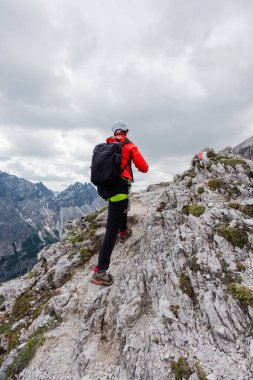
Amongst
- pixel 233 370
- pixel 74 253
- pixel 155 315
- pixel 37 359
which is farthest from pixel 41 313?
pixel 233 370

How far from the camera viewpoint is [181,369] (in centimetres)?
750

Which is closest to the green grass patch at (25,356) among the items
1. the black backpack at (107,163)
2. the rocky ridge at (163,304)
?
the rocky ridge at (163,304)

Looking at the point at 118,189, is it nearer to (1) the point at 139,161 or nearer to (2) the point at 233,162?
(1) the point at 139,161

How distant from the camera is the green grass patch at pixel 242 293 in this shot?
808cm

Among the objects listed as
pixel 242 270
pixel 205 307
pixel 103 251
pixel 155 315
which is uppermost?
pixel 103 251

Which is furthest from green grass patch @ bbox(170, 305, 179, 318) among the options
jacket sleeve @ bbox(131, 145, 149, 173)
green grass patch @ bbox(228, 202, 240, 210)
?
jacket sleeve @ bbox(131, 145, 149, 173)

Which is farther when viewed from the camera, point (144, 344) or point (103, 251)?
point (103, 251)

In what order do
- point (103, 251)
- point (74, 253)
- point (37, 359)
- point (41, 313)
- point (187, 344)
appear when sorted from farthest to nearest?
point (74, 253), point (41, 313), point (103, 251), point (37, 359), point (187, 344)

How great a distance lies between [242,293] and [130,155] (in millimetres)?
7375

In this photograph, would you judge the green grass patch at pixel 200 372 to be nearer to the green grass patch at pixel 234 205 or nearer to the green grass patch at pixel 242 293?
the green grass patch at pixel 242 293

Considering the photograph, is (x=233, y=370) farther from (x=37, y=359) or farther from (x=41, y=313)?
(x=41, y=313)

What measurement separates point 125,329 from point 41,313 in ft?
21.0

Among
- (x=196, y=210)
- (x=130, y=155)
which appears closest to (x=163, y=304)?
(x=196, y=210)

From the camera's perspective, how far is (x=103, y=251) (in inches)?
469
